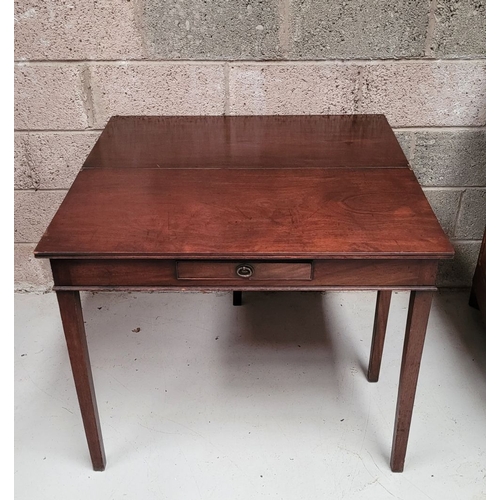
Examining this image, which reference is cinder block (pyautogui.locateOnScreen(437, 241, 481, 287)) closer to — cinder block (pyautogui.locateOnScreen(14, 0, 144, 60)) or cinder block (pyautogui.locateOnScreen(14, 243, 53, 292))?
cinder block (pyautogui.locateOnScreen(14, 0, 144, 60))

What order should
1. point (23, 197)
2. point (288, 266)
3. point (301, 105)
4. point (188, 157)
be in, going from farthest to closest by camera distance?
point (23, 197), point (301, 105), point (188, 157), point (288, 266)

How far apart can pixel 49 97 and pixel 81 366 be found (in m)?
0.97

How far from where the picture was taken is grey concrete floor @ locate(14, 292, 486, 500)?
158 centimetres

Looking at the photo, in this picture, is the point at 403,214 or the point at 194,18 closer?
the point at 403,214

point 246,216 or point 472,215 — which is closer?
point 246,216

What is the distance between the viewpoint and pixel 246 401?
181cm

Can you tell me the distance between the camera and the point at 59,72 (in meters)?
1.88

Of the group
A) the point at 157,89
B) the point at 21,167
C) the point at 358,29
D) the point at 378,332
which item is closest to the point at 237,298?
the point at 378,332

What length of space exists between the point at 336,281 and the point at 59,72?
47.1 inches

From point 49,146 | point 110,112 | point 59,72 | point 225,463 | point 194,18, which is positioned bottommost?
point 225,463

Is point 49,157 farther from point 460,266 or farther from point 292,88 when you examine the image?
point 460,266
